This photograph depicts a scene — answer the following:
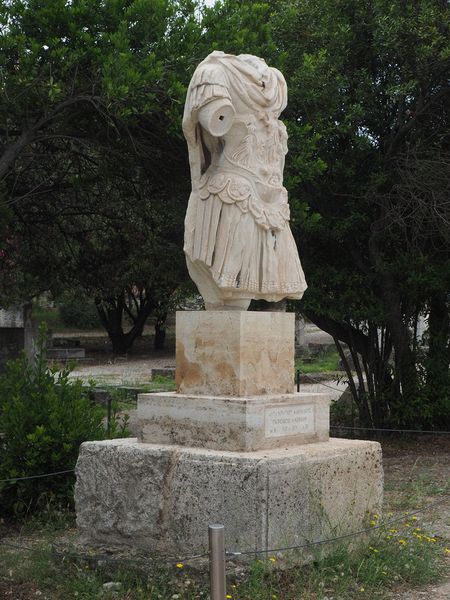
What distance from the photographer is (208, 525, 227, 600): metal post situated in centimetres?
415

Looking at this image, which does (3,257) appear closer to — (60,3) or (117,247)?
(117,247)

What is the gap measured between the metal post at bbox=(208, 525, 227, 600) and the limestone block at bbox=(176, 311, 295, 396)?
6.19ft

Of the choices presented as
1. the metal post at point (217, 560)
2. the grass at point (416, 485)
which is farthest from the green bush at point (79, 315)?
the metal post at point (217, 560)

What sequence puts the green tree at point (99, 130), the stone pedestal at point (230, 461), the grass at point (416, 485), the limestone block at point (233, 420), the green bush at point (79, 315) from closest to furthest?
the stone pedestal at point (230, 461) → the limestone block at point (233, 420) → the grass at point (416, 485) → the green tree at point (99, 130) → the green bush at point (79, 315)

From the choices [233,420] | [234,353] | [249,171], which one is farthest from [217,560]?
[249,171]

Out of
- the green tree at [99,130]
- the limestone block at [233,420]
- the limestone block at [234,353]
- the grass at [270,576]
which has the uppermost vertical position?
the green tree at [99,130]

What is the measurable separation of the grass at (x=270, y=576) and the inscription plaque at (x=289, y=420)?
799 millimetres

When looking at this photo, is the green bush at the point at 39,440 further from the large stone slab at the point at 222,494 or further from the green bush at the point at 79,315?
the green bush at the point at 79,315

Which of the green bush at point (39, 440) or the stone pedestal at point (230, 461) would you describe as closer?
the stone pedestal at point (230, 461)

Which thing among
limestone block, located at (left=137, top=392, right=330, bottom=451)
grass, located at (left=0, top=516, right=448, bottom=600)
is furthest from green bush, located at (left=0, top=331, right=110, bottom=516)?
limestone block, located at (left=137, top=392, right=330, bottom=451)

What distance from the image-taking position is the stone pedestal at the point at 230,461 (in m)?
5.61

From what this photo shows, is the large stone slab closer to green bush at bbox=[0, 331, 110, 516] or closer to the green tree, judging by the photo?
green bush at bbox=[0, 331, 110, 516]

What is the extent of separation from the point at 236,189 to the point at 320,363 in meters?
19.2

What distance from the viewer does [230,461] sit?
18.5 feet
